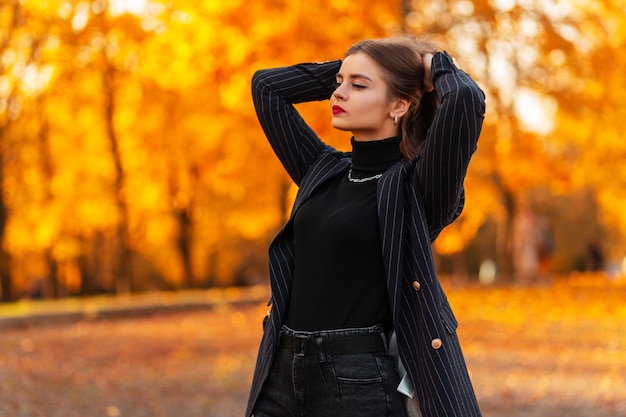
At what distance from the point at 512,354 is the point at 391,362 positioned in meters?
8.01

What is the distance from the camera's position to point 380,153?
2.97m

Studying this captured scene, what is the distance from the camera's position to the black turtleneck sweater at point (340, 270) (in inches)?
110

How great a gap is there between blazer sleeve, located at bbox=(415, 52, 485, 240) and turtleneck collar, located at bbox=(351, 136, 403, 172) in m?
0.17

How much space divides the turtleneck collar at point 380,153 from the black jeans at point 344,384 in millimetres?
488

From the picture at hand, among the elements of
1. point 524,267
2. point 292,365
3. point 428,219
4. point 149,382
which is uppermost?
point 428,219

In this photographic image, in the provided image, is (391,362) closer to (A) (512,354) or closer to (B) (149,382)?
(B) (149,382)

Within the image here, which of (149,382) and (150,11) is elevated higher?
(150,11)

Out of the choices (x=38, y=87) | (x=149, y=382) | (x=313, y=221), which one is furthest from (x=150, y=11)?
(x=313, y=221)

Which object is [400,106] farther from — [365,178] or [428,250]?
[428,250]

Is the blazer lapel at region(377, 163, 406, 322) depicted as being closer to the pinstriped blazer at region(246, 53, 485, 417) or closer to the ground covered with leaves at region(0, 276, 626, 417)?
the pinstriped blazer at region(246, 53, 485, 417)

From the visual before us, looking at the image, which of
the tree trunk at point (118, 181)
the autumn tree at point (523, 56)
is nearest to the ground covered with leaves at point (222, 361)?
the autumn tree at point (523, 56)

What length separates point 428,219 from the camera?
2.86 m

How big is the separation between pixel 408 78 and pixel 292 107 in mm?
535

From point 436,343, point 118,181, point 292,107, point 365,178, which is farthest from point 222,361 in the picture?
point 118,181
